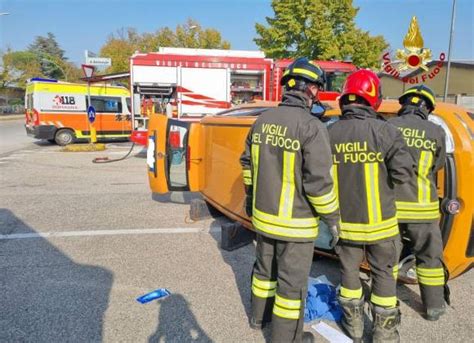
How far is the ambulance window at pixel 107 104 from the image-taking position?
1409 cm

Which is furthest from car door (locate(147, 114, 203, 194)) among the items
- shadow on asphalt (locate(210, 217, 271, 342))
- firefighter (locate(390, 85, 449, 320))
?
firefighter (locate(390, 85, 449, 320))

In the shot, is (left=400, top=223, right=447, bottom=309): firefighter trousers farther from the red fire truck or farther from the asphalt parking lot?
the red fire truck

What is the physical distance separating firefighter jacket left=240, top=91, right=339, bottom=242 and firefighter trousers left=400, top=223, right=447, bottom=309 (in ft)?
2.74

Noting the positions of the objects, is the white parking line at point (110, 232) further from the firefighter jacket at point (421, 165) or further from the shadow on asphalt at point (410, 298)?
the firefighter jacket at point (421, 165)

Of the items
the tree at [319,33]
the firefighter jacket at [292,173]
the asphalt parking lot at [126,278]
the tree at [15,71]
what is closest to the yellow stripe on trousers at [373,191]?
the firefighter jacket at [292,173]

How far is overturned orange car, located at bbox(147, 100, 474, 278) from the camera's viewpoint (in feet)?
8.89

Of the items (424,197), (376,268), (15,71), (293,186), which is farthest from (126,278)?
(15,71)

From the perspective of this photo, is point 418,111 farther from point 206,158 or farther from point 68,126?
point 68,126

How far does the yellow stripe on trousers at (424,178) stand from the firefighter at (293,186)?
809mm

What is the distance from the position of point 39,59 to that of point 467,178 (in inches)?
2762

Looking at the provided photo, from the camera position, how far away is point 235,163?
384cm

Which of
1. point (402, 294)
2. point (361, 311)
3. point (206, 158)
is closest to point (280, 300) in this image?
point (361, 311)

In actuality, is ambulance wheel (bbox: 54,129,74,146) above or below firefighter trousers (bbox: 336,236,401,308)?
below

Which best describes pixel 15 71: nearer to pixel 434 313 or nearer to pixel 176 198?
pixel 176 198
